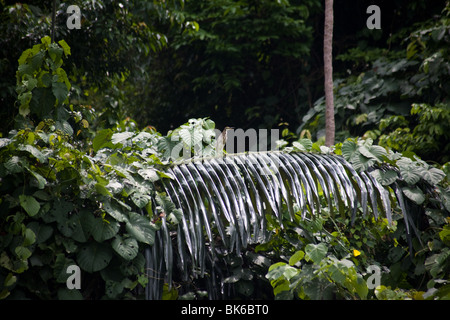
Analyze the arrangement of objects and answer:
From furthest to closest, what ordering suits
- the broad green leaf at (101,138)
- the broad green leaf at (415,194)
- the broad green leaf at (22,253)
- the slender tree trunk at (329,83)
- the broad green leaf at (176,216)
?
1. the slender tree trunk at (329,83)
2. the broad green leaf at (415,194)
3. the broad green leaf at (101,138)
4. the broad green leaf at (176,216)
5. the broad green leaf at (22,253)

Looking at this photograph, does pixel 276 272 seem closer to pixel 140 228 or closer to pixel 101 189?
pixel 140 228

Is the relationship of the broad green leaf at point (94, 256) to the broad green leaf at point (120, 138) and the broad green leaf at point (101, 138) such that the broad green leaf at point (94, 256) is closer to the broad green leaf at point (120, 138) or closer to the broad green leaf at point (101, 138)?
the broad green leaf at point (101, 138)

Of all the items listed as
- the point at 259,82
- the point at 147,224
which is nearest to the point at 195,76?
the point at 259,82

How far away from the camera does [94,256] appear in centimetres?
194

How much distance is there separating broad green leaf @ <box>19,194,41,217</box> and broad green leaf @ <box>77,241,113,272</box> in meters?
0.25

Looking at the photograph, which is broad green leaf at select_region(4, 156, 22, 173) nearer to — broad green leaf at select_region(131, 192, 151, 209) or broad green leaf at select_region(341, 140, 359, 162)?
broad green leaf at select_region(131, 192, 151, 209)

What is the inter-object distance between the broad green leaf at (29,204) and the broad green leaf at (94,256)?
254 millimetres

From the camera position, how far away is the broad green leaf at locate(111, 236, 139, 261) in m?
1.93

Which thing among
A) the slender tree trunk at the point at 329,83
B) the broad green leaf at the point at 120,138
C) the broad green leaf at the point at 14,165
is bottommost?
the broad green leaf at the point at 14,165

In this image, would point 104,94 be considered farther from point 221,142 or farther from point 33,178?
point 33,178

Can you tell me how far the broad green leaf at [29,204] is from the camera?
1840mm

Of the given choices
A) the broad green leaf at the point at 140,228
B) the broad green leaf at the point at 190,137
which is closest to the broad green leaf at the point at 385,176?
the broad green leaf at the point at 190,137

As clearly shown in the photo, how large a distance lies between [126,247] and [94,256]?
5.4 inches

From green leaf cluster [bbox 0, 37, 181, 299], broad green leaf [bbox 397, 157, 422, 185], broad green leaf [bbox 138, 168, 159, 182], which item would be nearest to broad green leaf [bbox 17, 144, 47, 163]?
green leaf cluster [bbox 0, 37, 181, 299]
